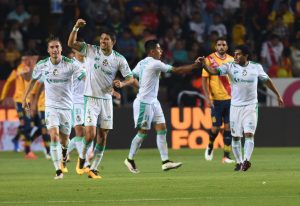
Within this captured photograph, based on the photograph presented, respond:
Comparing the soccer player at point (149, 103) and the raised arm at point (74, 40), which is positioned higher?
the raised arm at point (74, 40)

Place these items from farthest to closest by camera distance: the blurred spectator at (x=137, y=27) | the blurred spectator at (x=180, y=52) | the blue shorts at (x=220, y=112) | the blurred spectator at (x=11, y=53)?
1. the blurred spectator at (x=137, y=27)
2. the blurred spectator at (x=180, y=52)
3. the blurred spectator at (x=11, y=53)
4. the blue shorts at (x=220, y=112)

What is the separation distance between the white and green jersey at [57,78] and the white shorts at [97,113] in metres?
0.57

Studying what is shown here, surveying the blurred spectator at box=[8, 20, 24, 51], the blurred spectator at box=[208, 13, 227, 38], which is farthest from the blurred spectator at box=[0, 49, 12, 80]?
the blurred spectator at box=[208, 13, 227, 38]

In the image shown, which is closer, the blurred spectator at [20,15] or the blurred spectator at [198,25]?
the blurred spectator at [20,15]

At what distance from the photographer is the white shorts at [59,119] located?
17.9 meters

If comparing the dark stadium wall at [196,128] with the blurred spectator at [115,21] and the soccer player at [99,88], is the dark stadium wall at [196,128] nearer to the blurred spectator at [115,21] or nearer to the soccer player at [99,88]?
the blurred spectator at [115,21]

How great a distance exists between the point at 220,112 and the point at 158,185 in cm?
703

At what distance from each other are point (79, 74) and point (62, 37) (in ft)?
40.5

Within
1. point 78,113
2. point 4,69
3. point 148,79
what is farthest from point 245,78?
point 4,69

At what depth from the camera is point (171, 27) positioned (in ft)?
103

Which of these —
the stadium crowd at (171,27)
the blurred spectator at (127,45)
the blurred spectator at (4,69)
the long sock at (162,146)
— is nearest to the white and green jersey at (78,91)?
the long sock at (162,146)

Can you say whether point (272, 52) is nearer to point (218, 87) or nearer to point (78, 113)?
point (218, 87)

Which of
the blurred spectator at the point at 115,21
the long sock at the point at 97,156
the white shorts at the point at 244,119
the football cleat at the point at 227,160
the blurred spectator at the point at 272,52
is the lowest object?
the football cleat at the point at 227,160

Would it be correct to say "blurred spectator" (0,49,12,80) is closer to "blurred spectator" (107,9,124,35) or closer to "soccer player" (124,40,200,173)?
"blurred spectator" (107,9,124,35)
